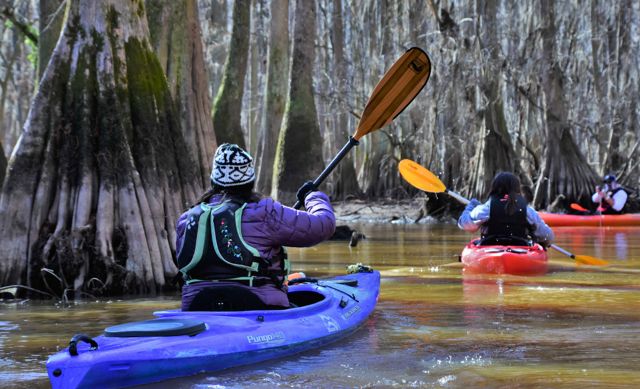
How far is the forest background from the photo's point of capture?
7.60 meters

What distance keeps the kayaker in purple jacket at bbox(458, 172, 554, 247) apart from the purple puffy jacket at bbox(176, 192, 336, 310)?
434 centimetres

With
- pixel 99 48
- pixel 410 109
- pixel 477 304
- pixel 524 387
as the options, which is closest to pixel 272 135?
pixel 410 109

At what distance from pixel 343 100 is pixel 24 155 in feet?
54.7

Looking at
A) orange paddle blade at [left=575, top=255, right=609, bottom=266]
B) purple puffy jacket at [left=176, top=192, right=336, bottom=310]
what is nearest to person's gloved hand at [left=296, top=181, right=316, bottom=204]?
purple puffy jacket at [left=176, top=192, right=336, bottom=310]

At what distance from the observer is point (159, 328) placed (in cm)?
440

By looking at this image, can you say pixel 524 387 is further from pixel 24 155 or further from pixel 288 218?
pixel 24 155

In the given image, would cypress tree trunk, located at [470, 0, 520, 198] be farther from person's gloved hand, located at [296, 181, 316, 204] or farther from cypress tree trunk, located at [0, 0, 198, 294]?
person's gloved hand, located at [296, 181, 316, 204]

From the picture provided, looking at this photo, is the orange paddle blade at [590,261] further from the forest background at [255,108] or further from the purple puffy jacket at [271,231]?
the purple puffy jacket at [271,231]

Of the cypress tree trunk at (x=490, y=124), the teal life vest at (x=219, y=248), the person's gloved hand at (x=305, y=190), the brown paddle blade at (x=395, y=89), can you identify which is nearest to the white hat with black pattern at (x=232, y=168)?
the teal life vest at (x=219, y=248)

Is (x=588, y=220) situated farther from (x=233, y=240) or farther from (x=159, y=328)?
(x=159, y=328)

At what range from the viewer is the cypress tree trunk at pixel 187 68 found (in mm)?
9750

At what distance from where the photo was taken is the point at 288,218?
512 centimetres

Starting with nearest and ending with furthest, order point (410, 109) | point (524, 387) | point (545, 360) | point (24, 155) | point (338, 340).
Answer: point (524, 387) < point (545, 360) < point (338, 340) < point (24, 155) < point (410, 109)

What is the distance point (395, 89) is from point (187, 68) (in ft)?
12.9
